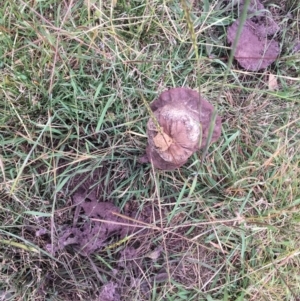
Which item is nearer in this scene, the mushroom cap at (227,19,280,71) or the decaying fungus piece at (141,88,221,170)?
the decaying fungus piece at (141,88,221,170)

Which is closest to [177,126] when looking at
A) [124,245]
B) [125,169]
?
[125,169]

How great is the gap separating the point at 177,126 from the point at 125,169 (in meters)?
0.48

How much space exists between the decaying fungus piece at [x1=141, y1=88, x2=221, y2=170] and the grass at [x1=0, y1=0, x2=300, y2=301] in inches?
9.1

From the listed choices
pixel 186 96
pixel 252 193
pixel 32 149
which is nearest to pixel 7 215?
pixel 32 149

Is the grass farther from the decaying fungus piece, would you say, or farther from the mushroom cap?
the decaying fungus piece

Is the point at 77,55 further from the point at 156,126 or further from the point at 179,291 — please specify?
the point at 179,291

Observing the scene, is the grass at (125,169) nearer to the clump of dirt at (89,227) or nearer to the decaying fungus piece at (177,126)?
the clump of dirt at (89,227)

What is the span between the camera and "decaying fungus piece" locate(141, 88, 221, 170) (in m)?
1.77

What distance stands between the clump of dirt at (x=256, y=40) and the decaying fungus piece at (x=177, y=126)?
0.50m

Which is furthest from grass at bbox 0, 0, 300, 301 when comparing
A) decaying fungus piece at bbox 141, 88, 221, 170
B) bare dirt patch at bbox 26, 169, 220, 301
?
decaying fungus piece at bbox 141, 88, 221, 170

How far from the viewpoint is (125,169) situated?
2.13 m

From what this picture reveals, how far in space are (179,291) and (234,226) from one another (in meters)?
0.42

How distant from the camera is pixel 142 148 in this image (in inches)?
83.7

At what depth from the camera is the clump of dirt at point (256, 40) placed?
2.23 meters
